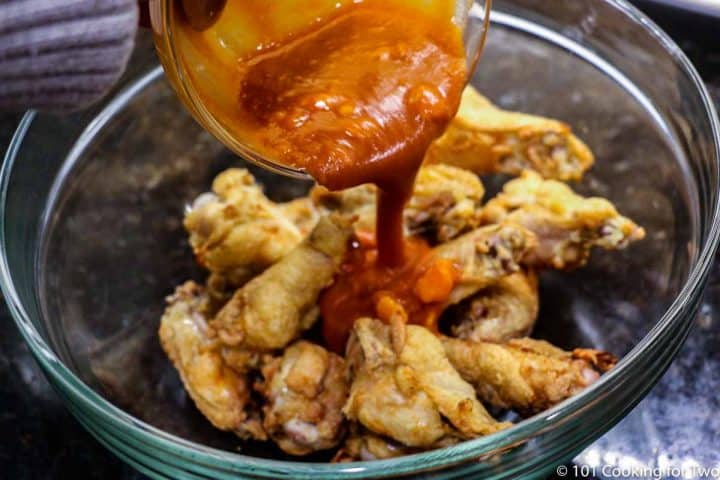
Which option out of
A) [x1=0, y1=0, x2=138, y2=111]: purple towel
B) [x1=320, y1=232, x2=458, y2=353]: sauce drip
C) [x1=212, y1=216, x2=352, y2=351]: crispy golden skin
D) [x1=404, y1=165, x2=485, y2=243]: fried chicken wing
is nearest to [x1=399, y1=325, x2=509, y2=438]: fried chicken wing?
[x1=320, y1=232, x2=458, y2=353]: sauce drip

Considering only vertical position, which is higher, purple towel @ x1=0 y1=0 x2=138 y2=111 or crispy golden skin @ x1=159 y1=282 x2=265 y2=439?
purple towel @ x1=0 y1=0 x2=138 y2=111

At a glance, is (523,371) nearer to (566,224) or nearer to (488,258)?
(488,258)

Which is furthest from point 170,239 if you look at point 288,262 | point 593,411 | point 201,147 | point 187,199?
point 593,411

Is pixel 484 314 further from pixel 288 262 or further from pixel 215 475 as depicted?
pixel 215 475

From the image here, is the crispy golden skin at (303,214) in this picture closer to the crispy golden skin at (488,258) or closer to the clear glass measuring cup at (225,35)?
the crispy golden skin at (488,258)

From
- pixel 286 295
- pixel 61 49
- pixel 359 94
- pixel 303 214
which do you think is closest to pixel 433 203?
pixel 303 214

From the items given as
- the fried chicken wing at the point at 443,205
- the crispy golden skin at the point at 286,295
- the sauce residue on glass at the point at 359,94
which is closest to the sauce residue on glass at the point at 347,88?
the sauce residue on glass at the point at 359,94

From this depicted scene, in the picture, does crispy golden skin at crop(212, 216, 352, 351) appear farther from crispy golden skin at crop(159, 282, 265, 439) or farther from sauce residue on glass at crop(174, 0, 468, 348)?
sauce residue on glass at crop(174, 0, 468, 348)
